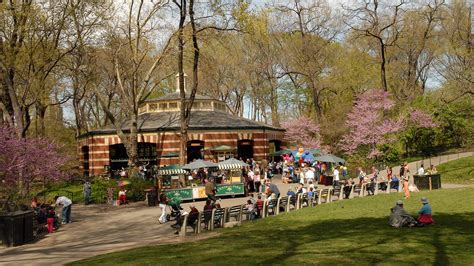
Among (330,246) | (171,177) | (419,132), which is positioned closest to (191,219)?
(330,246)

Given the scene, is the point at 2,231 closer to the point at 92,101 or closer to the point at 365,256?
the point at 365,256

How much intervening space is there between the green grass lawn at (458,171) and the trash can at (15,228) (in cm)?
2439

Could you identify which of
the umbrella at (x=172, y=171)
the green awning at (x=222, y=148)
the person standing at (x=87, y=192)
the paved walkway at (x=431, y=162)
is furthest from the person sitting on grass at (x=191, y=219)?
the green awning at (x=222, y=148)

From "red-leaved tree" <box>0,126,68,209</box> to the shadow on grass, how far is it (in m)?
8.19

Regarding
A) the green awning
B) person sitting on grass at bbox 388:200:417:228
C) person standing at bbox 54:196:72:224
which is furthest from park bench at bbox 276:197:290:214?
the green awning

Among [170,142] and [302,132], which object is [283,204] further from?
[302,132]

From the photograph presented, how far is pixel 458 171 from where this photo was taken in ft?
107

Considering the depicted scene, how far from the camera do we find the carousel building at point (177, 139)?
4191 cm

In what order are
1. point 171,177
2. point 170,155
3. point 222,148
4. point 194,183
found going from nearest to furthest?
point 171,177
point 194,183
point 170,155
point 222,148

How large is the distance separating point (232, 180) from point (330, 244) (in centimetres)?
1968

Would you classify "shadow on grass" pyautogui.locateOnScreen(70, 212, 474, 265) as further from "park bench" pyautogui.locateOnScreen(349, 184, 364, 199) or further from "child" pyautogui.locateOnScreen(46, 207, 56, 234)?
"park bench" pyautogui.locateOnScreen(349, 184, 364, 199)

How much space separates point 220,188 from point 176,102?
823 inches

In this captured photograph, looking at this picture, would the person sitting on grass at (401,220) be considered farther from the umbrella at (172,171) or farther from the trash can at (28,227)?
the umbrella at (172,171)

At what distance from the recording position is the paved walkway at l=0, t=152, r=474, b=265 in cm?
1395
